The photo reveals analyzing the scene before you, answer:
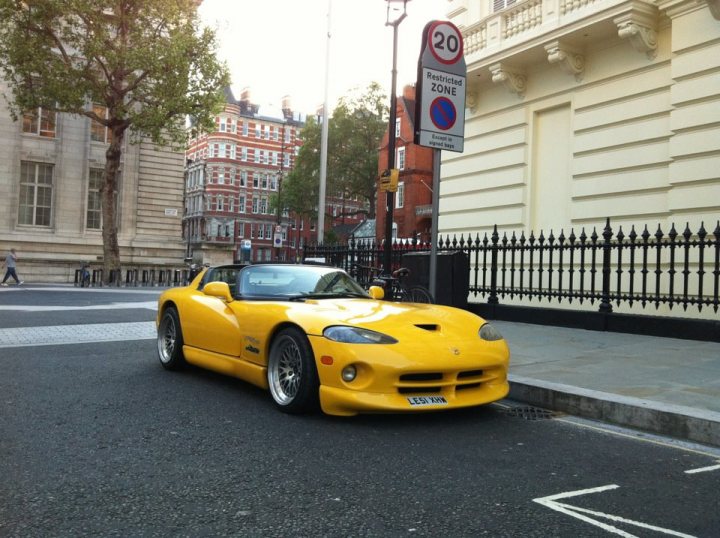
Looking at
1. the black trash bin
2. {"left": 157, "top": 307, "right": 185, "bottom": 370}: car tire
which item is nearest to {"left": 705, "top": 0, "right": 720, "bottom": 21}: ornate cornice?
the black trash bin

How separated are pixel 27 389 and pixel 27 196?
99.5 ft

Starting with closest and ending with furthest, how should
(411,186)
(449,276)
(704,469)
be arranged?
(704,469) → (449,276) → (411,186)

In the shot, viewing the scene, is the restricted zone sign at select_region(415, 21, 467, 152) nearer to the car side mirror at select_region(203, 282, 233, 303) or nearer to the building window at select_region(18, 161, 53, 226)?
the car side mirror at select_region(203, 282, 233, 303)

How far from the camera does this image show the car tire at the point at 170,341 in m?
6.49

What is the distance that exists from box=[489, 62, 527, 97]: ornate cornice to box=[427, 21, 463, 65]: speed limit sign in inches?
347

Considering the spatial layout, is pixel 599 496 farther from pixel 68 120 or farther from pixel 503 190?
pixel 68 120

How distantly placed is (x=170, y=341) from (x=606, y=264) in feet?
21.9

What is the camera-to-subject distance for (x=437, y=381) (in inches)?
180

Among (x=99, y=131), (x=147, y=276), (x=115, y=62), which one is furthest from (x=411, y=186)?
(x=115, y=62)

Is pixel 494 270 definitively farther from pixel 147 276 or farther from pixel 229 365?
pixel 147 276

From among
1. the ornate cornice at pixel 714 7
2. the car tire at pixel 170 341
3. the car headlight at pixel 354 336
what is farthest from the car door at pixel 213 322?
the ornate cornice at pixel 714 7

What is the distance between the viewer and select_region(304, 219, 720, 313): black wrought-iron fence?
900cm

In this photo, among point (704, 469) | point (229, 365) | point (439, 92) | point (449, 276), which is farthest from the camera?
point (449, 276)

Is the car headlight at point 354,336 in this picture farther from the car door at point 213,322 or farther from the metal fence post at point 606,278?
the metal fence post at point 606,278
